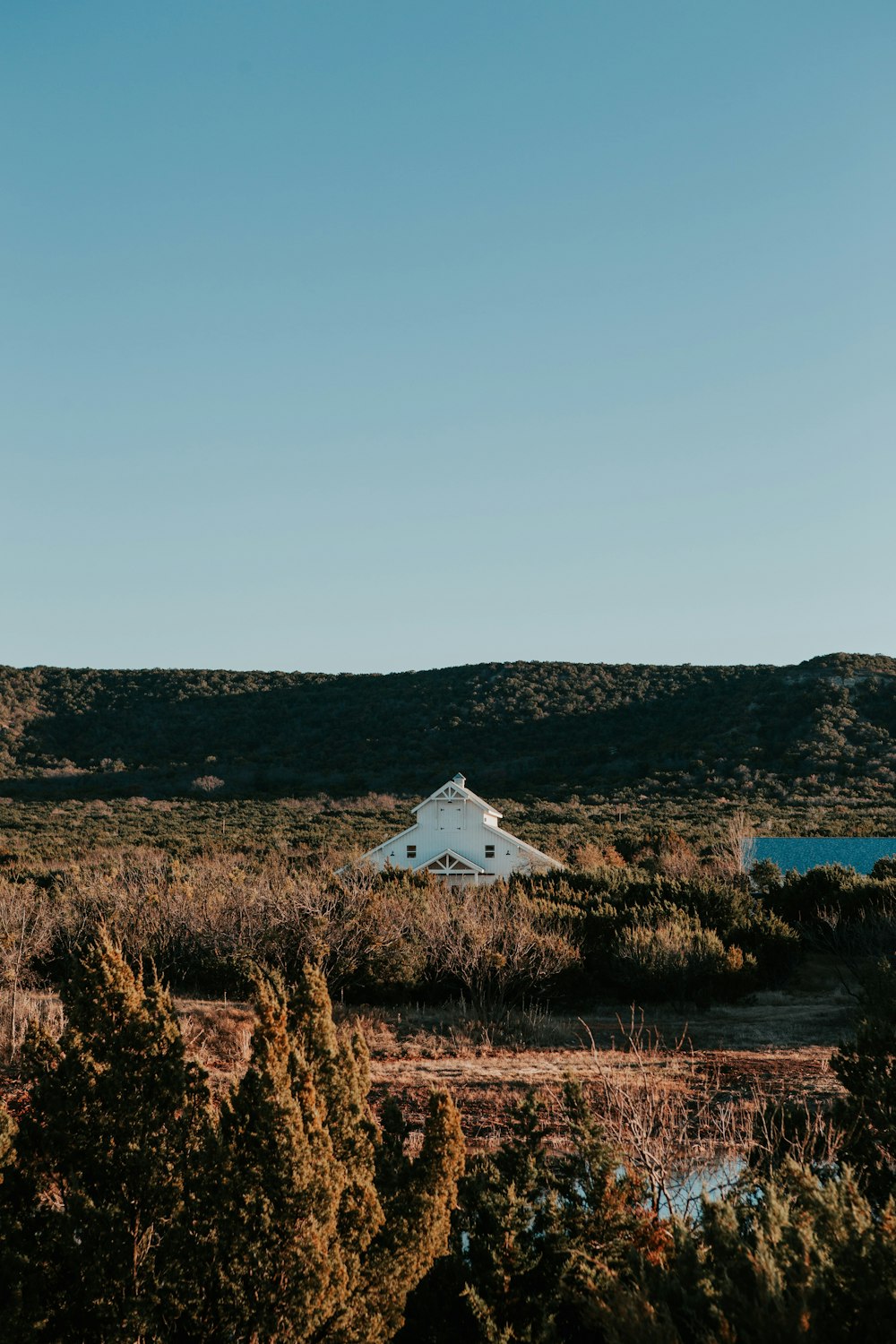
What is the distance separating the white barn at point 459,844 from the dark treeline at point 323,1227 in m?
20.4

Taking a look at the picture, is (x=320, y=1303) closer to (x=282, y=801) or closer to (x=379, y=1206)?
(x=379, y=1206)

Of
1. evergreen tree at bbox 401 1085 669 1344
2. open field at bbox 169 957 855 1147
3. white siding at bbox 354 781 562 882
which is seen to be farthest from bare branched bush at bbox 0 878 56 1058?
white siding at bbox 354 781 562 882

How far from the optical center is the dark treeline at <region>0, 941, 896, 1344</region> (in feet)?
12.5

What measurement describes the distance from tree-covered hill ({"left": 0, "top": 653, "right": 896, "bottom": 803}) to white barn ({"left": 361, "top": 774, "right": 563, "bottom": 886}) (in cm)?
2046

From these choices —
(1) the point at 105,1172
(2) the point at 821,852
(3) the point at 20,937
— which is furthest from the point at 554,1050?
(2) the point at 821,852

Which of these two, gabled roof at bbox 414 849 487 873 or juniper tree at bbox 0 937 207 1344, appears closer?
juniper tree at bbox 0 937 207 1344

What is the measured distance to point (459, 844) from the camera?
2650 centimetres

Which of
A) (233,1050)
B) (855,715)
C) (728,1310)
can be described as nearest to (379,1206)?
(728,1310)

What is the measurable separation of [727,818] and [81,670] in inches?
1893

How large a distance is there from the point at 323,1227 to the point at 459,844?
22.4 meters

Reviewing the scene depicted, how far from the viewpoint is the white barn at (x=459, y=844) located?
1035 inches

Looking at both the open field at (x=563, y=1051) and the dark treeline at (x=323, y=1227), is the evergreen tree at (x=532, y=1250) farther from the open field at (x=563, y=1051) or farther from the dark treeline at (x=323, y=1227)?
the open field at (x=563, y=1051)

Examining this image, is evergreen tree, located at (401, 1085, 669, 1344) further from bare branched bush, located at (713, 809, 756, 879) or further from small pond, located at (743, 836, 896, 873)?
small pond, located at (743, 836, 896, 873)

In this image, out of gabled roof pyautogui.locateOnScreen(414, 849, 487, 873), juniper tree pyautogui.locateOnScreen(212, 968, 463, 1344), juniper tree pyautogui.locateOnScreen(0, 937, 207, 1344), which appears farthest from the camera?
gabled roof pyautogui.locateOnScreen(414, 849, 487, 873)
